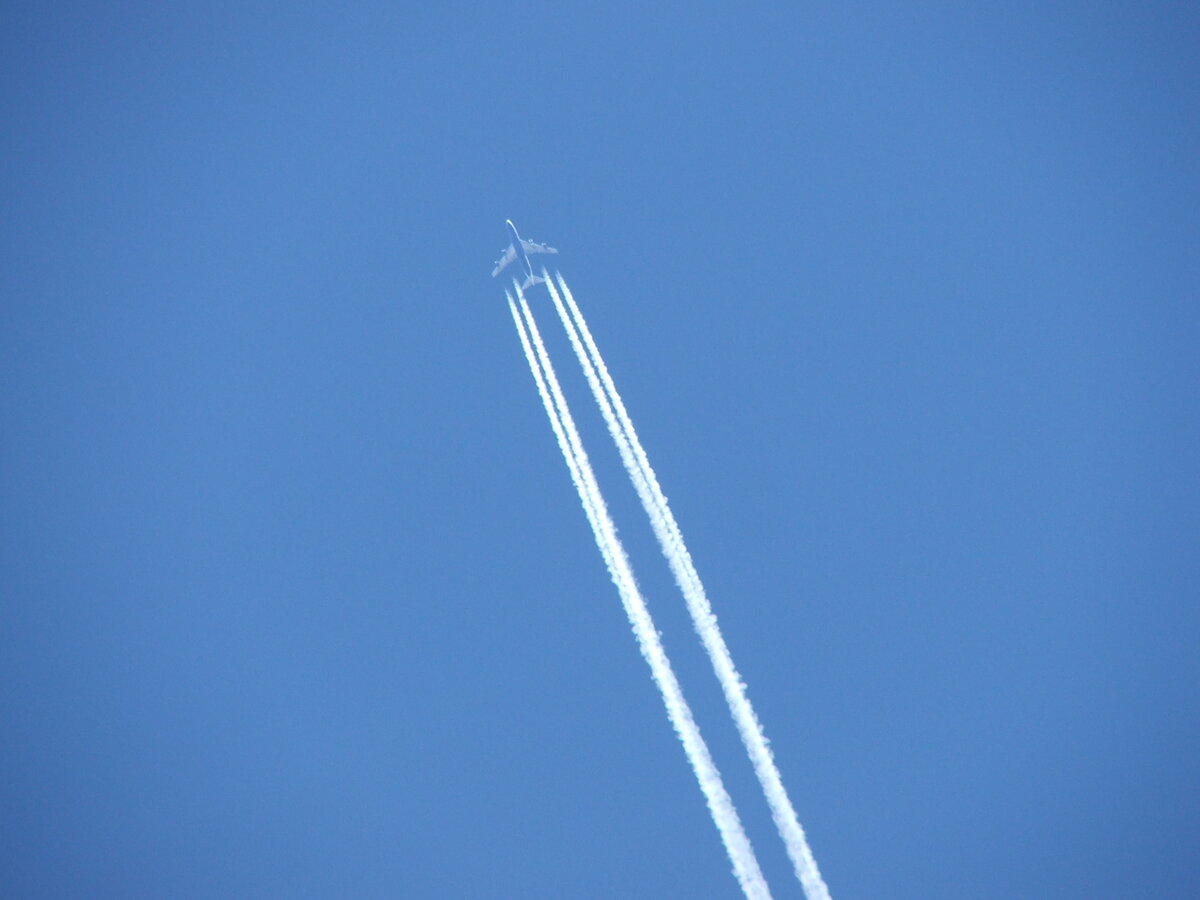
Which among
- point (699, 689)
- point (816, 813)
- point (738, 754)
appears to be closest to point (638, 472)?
point (699, 689)

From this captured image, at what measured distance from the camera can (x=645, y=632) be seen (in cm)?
2216

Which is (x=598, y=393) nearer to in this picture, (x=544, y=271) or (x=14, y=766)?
(x=544, y=271)

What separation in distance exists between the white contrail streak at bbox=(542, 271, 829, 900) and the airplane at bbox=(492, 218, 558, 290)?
235 cm

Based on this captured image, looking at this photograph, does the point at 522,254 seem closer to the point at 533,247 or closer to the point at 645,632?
the point at 533,247

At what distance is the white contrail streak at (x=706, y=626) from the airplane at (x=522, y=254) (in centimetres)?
235

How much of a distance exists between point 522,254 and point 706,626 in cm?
1290

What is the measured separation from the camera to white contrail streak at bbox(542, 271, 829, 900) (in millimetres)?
19656

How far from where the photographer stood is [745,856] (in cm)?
1948

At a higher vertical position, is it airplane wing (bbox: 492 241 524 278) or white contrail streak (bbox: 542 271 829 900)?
airplane wing (bbox: 492 241 524 278)

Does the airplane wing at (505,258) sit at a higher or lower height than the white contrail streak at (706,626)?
higher

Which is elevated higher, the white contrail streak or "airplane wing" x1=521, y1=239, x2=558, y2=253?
"airplane wing" x1=521, y1=239, x2=558, y2=253

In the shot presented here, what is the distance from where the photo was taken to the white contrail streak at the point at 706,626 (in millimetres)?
19656

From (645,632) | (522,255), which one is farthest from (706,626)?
(522,255)

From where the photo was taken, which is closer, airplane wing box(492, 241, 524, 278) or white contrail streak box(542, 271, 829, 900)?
white contrail streak box(542, 271, 829, 900)
